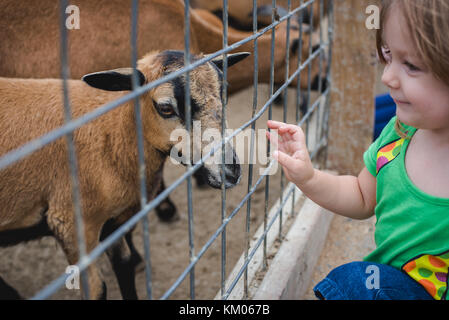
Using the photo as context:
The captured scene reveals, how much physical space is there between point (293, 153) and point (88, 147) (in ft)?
2.96

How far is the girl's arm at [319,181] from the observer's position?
1383 millimetres

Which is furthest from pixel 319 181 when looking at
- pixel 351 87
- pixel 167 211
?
pixel 167 211

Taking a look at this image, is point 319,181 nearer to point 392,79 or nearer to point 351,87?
point 392,79

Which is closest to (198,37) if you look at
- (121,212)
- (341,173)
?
(341,173)

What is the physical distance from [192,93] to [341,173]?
57.0 inches

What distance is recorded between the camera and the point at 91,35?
269 centimetres

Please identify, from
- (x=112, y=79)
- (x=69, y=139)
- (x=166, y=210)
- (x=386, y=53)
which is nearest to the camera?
(x=69, y=139)

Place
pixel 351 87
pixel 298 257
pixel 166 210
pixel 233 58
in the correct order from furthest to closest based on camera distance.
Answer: pixel 166 210 → pixel 351 87 → pixel 298 257 → pixel 233 58

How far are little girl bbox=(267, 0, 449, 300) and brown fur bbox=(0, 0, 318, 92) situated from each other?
150 cm

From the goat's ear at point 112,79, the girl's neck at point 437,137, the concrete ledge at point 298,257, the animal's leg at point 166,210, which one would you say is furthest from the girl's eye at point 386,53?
the animal's leg at point 166,210

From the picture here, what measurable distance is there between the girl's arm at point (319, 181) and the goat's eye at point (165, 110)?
521 mm

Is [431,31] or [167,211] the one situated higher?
[431,31]

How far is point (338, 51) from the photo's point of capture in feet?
8.66
